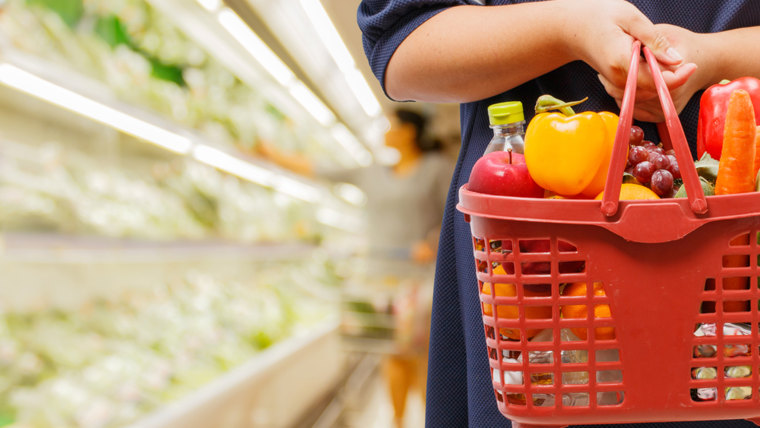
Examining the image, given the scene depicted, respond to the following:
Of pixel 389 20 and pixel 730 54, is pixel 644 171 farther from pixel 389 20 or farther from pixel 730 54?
pixel 389 20

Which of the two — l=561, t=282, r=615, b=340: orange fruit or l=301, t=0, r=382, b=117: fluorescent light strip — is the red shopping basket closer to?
l=561, t=282, r=615, b=340: orange fruit

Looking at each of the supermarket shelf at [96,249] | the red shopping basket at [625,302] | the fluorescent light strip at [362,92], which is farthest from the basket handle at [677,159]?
the fluorescent light strip at [362,92]

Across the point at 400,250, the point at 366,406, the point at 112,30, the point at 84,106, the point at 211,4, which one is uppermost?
the point at 112,30

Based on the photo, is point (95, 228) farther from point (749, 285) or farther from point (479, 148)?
point (749, 285)

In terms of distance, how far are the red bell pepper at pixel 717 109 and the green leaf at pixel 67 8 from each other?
2458mm

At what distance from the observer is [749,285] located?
0.57m

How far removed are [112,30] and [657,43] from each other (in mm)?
2807

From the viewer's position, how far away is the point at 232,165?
11.5 ft

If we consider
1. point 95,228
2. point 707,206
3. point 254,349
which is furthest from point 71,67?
point 707,206

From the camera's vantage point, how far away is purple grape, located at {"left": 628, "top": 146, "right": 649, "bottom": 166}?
62 centimetres

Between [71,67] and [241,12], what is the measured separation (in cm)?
63

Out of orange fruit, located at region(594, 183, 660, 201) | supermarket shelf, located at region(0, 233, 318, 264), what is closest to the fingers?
orange fruit, located at region(594, 183, 660, 201)

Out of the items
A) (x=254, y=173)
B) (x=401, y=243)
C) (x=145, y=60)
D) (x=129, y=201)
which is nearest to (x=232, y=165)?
(x=254, y=173)

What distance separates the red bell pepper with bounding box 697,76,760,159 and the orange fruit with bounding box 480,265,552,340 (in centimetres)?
24
